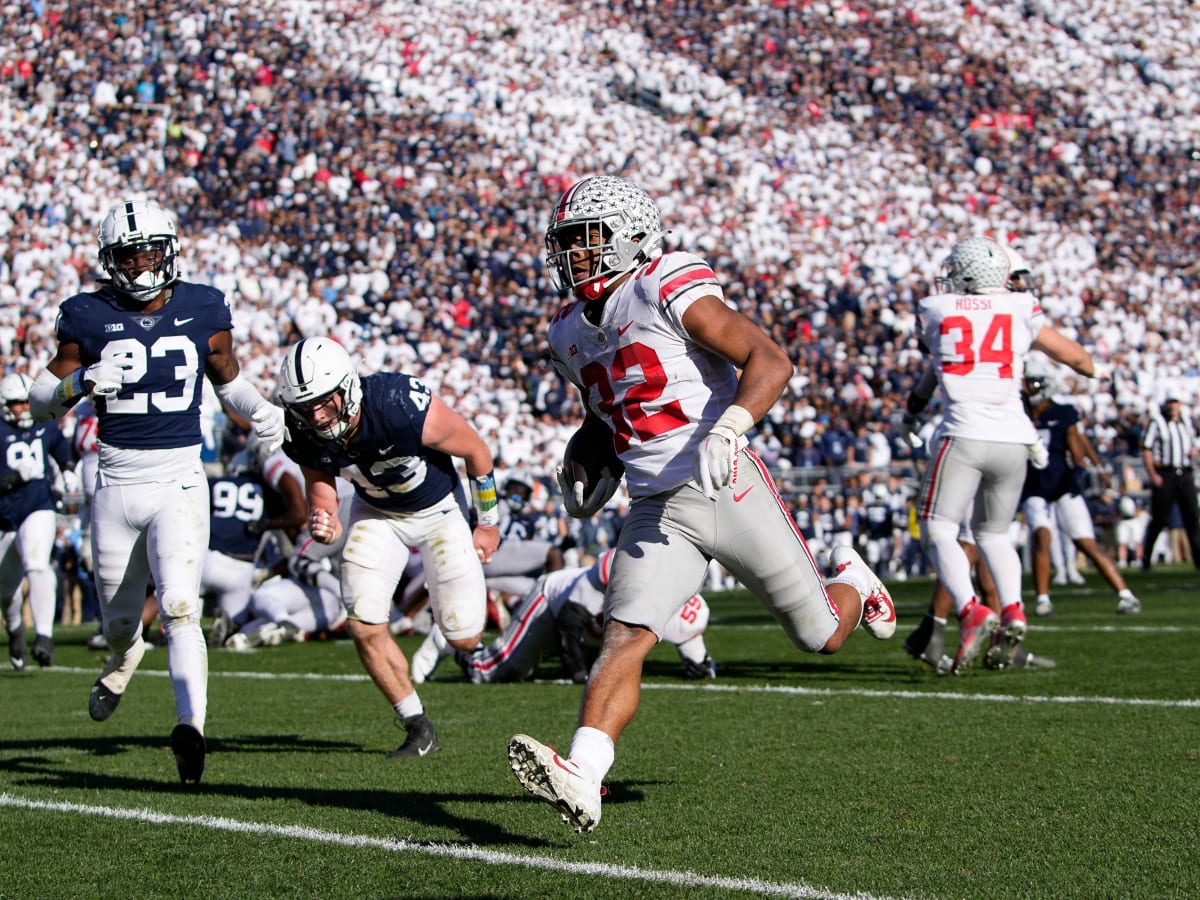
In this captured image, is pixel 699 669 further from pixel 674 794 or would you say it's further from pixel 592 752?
pixel 592 752

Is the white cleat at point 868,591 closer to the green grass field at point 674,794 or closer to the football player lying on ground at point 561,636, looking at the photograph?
Result: the green grass field at point 674,794

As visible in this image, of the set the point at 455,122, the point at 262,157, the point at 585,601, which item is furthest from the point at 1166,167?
the point at 585,601

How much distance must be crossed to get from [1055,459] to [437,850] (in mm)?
8914

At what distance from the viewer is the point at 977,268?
23.4ft

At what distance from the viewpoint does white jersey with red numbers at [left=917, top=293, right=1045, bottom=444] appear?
277 inches

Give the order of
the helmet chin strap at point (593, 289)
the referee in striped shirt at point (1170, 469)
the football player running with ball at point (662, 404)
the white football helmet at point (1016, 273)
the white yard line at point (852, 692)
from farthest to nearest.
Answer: the referee in striped shirt at point (1170, 469)
the white football helmet at point (1016, 273)
the white yard line at point (852, 692)
the helmet chin strap at point (593, 289)
the football player running with ball at point (662, 404)

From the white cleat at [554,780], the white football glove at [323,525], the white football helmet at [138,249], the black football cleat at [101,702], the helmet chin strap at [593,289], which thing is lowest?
the black football cleat at [101,702]

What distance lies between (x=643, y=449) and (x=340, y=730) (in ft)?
8.99

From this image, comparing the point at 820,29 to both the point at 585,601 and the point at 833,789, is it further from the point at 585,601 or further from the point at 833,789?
the point at 833,789

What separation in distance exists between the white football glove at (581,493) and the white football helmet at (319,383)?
1.11 metres

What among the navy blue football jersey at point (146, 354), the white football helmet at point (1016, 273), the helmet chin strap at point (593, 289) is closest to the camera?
the helmet chin strap at point (593, 289)

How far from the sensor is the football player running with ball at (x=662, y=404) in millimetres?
3902

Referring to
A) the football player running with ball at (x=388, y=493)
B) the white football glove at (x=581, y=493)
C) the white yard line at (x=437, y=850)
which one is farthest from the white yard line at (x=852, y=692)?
the white yard line at (x=437, y=850)

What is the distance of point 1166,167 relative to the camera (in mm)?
32625
